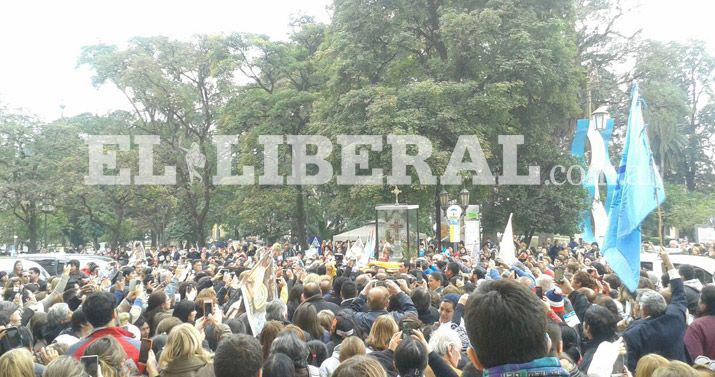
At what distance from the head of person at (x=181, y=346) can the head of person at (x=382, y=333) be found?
4.41 feet

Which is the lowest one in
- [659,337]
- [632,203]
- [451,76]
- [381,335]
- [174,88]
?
[659,337]

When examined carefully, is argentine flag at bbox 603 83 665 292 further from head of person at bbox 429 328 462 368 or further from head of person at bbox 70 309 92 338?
head of person at bbox 70 309 92 338

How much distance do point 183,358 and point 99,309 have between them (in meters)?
1.17

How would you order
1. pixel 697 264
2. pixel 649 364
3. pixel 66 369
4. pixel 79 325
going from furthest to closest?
pixel 697 264 < pixel 79 325 < pixel 649 364 < pixel 66 369

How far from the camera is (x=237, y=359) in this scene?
3.43 m

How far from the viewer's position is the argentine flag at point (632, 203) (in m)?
7.73

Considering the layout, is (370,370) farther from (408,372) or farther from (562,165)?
(562,165)

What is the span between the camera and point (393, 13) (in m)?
26.5

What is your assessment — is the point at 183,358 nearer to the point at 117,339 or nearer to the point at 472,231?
the point at 117,339

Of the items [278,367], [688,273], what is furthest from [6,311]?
[688,273]

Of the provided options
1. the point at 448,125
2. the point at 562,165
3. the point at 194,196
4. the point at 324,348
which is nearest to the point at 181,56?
the point at 194,196

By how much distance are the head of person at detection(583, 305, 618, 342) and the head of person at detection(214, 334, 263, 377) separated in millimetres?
2988

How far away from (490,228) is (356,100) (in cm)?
1062

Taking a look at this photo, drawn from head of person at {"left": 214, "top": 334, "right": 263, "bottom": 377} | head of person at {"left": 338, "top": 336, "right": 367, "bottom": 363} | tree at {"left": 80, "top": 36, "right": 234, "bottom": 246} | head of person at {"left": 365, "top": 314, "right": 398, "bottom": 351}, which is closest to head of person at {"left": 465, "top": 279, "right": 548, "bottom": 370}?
head of person at {"left": 214, "top": 334, "right": 263, "bottom": 377}
